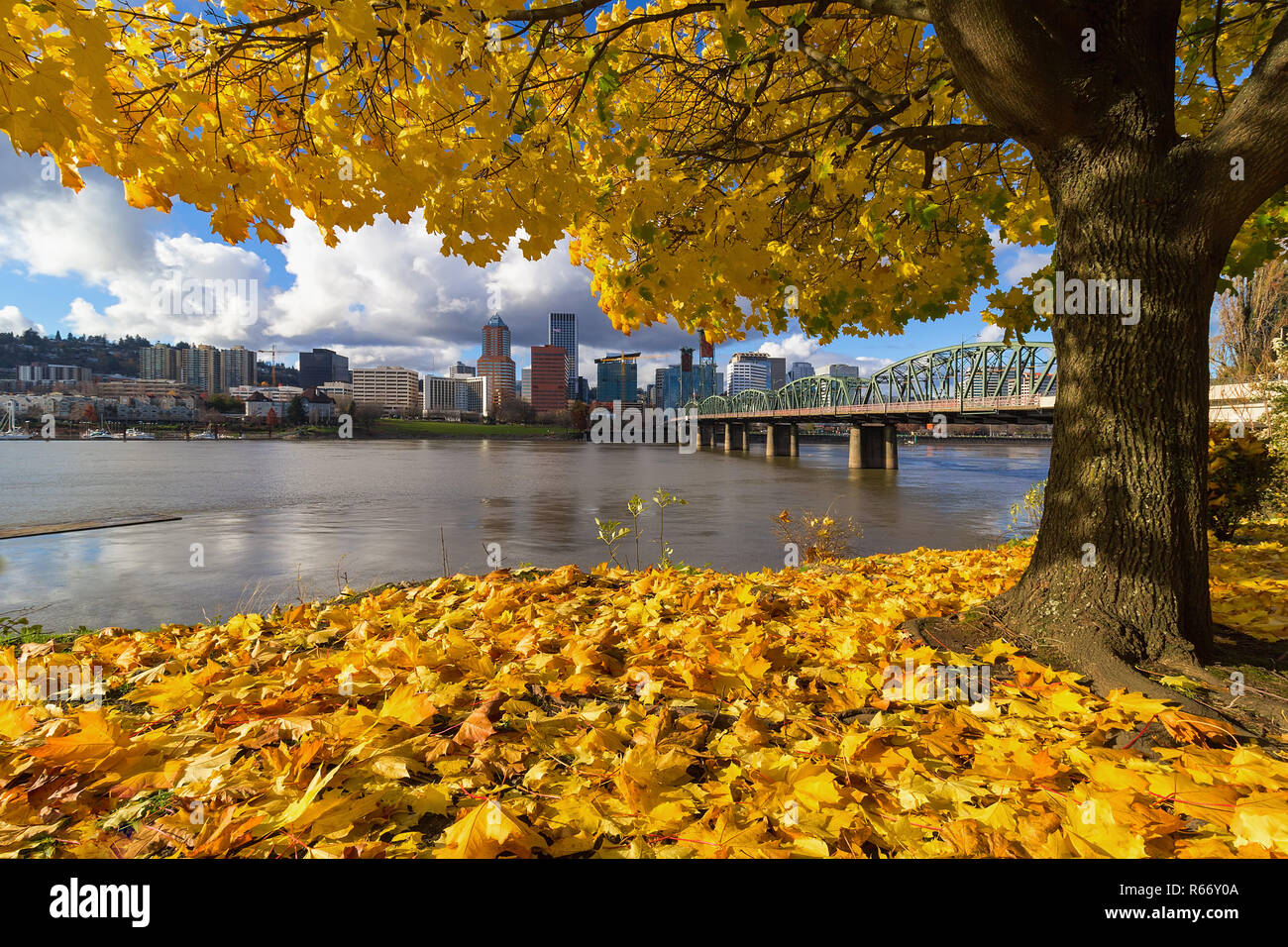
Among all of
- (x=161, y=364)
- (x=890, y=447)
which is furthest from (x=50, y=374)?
(x=890, y=447)

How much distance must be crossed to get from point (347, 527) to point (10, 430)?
14164 cm

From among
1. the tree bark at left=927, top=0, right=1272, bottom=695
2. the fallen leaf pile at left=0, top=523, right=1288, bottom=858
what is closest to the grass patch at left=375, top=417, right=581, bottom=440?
the tree bark at left=927, top=0, right=1272, bottom=695

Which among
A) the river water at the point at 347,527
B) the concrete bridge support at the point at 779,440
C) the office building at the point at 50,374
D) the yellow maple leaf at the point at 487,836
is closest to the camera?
the yellow maple leaf at the point at 487,836

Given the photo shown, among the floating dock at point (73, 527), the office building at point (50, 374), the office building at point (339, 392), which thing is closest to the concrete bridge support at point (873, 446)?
the floating dock at point (73, 527)

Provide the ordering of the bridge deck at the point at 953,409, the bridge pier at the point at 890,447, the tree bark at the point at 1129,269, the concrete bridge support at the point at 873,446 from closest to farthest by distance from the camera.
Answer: the tree bark at the point at 1129,269, the bridge deck at the point at 953,409, the bridge pier at the point at 890,447, the concrete bridge support at the point at 873,446

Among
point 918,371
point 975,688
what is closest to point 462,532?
point 975,688

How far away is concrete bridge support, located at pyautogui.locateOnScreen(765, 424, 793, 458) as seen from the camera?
82.6 meters

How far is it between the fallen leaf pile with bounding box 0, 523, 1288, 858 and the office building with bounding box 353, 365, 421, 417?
530 feet

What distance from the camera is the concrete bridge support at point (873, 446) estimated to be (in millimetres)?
63656

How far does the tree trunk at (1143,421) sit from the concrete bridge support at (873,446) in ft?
208

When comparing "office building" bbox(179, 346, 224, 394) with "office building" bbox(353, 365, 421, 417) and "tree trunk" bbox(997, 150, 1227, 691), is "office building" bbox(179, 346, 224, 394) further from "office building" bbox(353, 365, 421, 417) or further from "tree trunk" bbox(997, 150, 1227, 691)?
"tree trunk" bbox(997, 150, 1227, 691)

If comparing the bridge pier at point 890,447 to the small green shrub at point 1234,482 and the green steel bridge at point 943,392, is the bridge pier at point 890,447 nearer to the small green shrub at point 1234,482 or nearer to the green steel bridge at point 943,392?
the green steel bridge at point 943,392

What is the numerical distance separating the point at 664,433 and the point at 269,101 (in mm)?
136766

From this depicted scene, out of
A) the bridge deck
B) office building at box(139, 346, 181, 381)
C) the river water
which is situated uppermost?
office building at box(139, 346, 181, 381)
